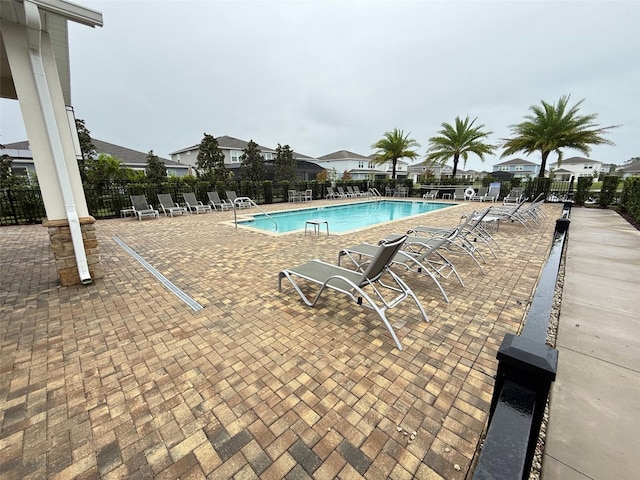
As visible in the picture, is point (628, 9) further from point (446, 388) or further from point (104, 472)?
point (104, 472)

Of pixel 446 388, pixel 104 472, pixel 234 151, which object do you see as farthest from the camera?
pixel 234 151

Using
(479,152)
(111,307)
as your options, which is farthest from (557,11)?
(111,307)

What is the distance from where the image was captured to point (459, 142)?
22.5 metres

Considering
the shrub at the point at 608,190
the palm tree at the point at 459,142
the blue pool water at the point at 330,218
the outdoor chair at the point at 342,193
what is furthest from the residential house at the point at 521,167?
the blue pool water at the point at 330,218

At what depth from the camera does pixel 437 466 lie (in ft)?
5.26

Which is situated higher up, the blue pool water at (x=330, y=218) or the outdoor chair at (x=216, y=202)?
the outdoor chair at (x=216, y=202)

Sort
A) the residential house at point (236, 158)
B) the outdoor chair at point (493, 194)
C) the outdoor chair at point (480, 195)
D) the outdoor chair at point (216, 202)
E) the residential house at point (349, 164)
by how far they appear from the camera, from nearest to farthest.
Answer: the outdoor chair at point (216, 202)
the outdoor chair at point (493, 194)
the outdoor chair at point (480, 195)
the residential house at point (236, 158)
the residential house at point (349, 164)

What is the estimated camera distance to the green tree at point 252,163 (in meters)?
26.8

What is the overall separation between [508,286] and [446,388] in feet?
9.30

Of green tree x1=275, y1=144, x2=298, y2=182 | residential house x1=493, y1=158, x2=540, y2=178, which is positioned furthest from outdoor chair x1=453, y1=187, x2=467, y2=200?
residential house x1=493, y1=158, x2=540, y2=178

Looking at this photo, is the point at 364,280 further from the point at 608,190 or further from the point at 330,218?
the point at 608,190

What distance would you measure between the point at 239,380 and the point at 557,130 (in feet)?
79.3

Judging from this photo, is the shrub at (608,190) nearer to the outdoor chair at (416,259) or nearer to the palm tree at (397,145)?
the palm tree at (397,145)

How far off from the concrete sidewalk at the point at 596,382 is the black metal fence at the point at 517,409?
3.06 feet
